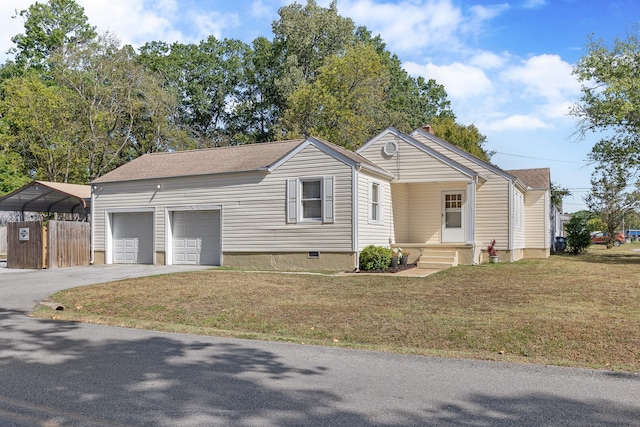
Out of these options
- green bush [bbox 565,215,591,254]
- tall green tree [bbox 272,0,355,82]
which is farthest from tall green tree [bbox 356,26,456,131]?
green bush [bbox 565,215,591,254]

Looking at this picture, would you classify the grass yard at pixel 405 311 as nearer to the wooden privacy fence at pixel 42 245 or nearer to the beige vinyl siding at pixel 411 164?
the beige vinyl siding at pixel 411 164

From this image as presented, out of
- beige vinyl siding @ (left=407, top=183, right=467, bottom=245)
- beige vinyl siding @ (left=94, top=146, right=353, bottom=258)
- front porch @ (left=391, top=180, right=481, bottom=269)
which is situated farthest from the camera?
beige vinyl siding @ (left=407, top=183, right=467, bottom=245)

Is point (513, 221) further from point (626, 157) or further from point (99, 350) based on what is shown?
point (99, 350)

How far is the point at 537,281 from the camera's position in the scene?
14.1 meters

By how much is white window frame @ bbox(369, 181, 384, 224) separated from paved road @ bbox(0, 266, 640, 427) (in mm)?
11383

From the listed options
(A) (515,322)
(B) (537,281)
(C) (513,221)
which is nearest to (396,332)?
(A) (515,322)

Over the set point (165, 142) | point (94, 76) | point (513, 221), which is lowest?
point (513, 221)

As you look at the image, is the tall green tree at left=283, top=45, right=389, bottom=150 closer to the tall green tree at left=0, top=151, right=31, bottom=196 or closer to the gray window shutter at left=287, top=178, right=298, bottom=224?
the tall green tree at left=0, top=151, right=31, bottom=196

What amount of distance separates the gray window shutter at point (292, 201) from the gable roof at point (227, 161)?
0.85 metres

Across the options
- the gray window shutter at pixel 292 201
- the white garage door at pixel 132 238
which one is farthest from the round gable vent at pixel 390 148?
the white garage door at pixel 132 238

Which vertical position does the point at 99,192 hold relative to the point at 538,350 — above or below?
above

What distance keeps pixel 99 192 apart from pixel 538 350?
1856cm

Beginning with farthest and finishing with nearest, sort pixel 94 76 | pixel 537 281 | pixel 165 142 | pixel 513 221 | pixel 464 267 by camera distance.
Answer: pixel 165 142 → pixel 94 76 → pixel 513 221 → pixel 464 267 → pixel 537 281

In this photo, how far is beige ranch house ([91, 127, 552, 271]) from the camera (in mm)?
17641
